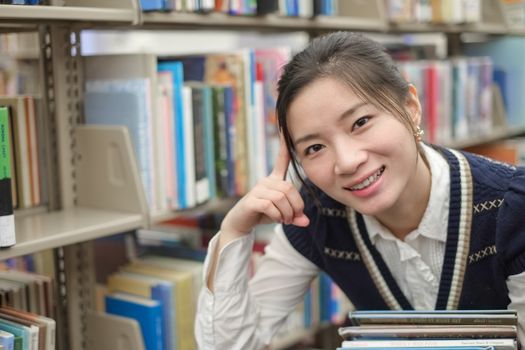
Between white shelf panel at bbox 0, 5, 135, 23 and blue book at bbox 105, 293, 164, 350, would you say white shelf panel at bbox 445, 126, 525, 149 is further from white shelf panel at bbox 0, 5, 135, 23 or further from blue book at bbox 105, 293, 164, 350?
white shelf panel at bbox 0, 5, 135, 23

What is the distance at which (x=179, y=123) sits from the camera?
1.56m

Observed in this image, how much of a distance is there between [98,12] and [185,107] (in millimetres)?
342

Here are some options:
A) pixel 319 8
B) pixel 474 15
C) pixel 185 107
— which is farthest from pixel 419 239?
pixel 474 15

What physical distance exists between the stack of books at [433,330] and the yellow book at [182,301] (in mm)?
684

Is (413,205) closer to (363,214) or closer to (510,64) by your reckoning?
(363,214)

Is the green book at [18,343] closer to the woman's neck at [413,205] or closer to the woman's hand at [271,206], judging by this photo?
the woman's hand at [271,206]

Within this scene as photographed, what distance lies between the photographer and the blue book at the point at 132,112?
1464 millimetres

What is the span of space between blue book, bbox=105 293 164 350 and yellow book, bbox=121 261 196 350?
0.06 meters

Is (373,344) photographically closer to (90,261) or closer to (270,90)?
(90,261)

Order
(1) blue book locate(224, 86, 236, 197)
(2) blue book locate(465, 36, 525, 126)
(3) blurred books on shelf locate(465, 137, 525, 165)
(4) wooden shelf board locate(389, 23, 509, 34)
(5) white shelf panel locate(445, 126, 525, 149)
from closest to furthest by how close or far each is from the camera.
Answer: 1. (1) blue book locate(224, 86, 236, 197)
2. (4) wooden shelf board locate(389, 23, 509, 34)
3. (5) white shelf panel locate(445, 126, 525, 149)
4. (3) blurred books on shelf locate(465, 137, 525, 165)
5. (2) blue book locate(465, 36, 525, 126)

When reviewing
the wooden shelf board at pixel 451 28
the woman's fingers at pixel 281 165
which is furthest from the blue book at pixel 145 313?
the wooden shelf board at pixel 451 28

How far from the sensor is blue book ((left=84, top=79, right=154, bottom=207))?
1.46 meters

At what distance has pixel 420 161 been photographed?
3.97ft

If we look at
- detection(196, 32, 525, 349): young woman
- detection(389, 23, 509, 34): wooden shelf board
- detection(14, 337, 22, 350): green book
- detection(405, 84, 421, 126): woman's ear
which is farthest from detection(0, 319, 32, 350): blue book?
detection(389, 23, 509, 34): wooden shelf board
